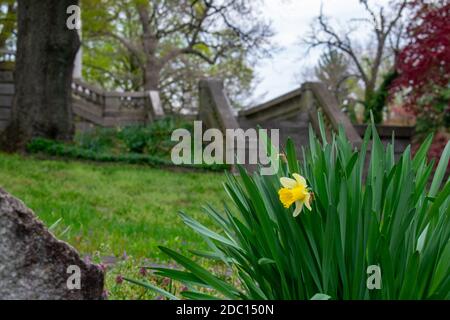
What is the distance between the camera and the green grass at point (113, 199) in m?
6.50

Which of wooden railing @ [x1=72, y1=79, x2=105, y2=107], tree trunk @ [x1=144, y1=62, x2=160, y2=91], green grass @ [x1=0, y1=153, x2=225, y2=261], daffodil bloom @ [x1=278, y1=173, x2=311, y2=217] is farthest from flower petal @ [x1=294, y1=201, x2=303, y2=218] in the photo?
tree trunk @ [x1=144, y1=62, x2=160, y2=91]

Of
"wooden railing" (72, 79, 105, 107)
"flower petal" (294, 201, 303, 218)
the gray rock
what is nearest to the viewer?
the gray rock

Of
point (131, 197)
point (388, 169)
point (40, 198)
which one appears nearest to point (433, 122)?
point (131, 197)

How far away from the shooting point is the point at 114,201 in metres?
9.29

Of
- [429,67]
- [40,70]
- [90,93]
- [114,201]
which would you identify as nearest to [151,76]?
[90,93]

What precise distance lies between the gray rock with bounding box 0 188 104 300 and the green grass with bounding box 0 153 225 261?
248cm

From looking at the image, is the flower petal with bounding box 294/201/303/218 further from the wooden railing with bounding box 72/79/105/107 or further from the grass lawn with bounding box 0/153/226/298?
the wooden railing with bounding box 72/79/105/107

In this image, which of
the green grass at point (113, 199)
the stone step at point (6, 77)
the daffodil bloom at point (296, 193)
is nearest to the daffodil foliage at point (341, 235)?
the daffodil bloom at point (296, 193)

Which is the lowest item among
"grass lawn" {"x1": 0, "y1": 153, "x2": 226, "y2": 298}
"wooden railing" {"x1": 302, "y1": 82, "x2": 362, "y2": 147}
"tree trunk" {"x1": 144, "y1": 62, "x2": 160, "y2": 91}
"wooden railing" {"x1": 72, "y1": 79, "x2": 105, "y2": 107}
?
"grass lawn" {"x1": 0, "y1": 153, "x2": 226, "y2": 298}

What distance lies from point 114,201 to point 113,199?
0.61ft

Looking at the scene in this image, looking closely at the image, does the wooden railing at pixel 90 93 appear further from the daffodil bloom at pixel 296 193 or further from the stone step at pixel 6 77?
the daffodil bloom at pixel 296 193

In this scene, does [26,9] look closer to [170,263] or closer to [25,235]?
[170,263]

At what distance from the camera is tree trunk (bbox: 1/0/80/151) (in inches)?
583

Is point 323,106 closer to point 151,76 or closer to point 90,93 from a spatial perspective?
point 90,93
